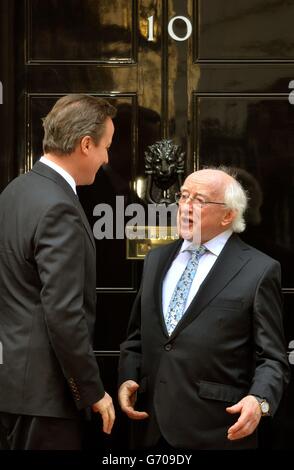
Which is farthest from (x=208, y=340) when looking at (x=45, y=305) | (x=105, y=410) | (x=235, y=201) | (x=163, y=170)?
(x=163, y=170)

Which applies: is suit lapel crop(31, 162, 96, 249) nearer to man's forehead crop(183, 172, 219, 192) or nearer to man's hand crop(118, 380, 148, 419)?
man's forehead crop(183, 172, 219, 192)

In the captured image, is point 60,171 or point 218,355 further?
point 218,355

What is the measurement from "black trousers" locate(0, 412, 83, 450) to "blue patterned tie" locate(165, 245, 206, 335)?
0.56 meters

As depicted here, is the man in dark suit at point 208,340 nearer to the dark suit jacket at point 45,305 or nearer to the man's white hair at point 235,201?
the man's white hair at point 235,201

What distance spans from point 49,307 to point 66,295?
0.23ft

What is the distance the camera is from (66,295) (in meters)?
→ 2.70

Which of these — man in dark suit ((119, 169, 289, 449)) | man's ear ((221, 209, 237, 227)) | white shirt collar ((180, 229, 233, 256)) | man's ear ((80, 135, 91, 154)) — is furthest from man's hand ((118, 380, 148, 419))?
man's ear ((80, 135, 91, 154))

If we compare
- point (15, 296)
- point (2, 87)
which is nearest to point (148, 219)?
point (2, 87)

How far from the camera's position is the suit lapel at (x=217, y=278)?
10.2 feet

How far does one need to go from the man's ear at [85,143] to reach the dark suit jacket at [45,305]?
0.17 m

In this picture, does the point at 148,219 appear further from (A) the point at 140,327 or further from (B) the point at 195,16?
(B) the point at 195,16

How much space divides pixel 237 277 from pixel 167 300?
0.31 metres

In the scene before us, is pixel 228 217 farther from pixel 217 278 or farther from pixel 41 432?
pixel 41 432

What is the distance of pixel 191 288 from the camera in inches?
126
